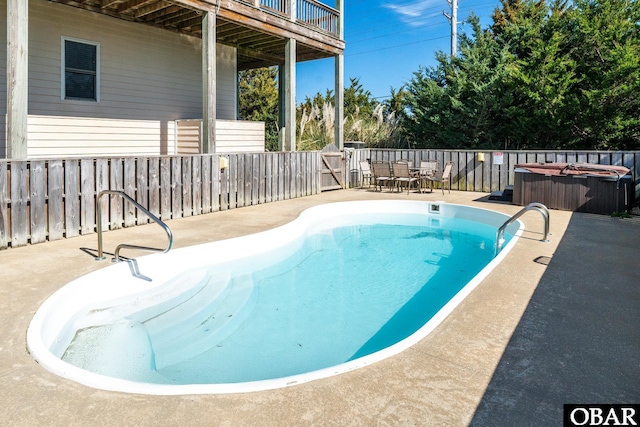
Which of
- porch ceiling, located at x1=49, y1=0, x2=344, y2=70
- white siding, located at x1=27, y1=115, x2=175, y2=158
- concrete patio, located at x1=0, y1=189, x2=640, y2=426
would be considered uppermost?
porch ceiling, located at x1=49, y1=0, x2=344, y2=70

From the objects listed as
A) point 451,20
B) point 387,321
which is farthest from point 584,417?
point 451,20

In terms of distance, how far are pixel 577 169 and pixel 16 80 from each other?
9.18 metres

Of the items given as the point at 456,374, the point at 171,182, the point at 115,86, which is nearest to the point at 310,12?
the point at 115,86

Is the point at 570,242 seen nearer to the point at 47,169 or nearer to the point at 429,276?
the point at 429,276

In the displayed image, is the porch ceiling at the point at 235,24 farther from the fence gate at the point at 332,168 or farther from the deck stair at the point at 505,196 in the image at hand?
the deck stair at the point at 505,196

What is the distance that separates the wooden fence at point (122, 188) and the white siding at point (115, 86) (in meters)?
2.59

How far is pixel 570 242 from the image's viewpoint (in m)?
6.12

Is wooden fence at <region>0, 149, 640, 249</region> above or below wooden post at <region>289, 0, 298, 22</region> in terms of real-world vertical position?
below

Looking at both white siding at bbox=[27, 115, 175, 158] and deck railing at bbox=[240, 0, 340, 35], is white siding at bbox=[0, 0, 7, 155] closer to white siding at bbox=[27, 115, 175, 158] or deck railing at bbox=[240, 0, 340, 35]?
white siding at bbox=[27, 115, 175, 158]

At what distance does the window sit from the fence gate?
532 centimetres

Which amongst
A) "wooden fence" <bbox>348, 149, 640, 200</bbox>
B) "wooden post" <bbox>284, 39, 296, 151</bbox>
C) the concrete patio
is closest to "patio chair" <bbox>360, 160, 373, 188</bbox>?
"wooden fence" <bbox>348, 149, 640, 200</bbox>

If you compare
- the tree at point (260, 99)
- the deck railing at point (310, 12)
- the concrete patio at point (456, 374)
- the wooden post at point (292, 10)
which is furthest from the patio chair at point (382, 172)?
the tree at point (260, 99)

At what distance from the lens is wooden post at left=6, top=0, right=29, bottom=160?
19.6 feet

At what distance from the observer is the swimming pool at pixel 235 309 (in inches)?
126
